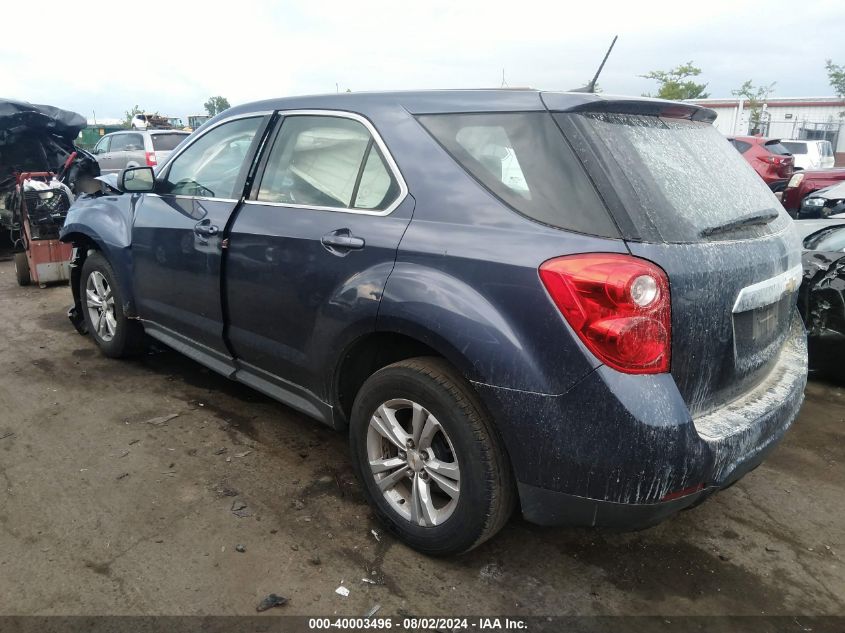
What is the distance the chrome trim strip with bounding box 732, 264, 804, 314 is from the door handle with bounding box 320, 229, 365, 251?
146 centimetres

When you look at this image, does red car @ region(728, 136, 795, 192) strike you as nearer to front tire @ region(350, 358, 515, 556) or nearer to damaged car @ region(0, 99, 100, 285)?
damaged car @ region(0, 99, 100, 285)

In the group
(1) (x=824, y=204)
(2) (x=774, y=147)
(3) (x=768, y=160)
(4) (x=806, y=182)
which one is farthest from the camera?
(2) (x=774, y=147)

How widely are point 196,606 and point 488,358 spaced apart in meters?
1.39

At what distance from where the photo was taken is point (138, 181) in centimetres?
398

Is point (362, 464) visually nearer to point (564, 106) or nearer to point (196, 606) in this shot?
point (196, 606)

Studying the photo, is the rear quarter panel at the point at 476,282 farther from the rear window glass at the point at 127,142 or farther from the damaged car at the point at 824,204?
the rear window glass at the point at 127,142

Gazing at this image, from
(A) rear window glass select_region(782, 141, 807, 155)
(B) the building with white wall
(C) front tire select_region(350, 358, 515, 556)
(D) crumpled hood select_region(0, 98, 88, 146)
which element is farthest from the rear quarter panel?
(B) the building with white wall

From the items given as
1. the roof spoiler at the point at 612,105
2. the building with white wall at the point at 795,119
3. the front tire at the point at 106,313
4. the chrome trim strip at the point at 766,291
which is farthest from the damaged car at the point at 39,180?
the building with white wall at the point at 795,119

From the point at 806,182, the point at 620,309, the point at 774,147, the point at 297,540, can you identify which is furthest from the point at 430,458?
the point at 774,147

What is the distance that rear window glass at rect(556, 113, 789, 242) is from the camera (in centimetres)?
220

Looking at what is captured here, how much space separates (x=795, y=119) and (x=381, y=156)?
134 feet

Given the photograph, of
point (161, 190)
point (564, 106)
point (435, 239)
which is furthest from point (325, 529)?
point (161, 190)

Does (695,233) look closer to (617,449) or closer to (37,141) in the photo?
(617,449)

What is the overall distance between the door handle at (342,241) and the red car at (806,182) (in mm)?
11932
